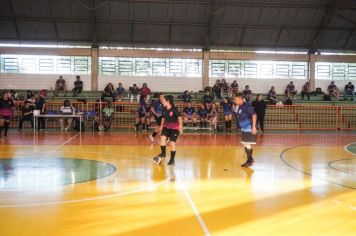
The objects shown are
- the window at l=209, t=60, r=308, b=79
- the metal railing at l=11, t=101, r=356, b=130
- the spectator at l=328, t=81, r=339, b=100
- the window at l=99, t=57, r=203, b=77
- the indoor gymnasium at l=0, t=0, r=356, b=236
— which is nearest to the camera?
the indoor gymnasium at l=0, t=0, r=356, b=236

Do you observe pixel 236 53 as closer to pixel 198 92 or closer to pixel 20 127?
pixel 198 92

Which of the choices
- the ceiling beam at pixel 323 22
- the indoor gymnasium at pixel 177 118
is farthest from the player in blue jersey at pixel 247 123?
the ceiling beam at pixel 323 22

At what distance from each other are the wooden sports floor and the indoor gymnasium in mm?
37

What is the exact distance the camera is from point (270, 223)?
5242 mm

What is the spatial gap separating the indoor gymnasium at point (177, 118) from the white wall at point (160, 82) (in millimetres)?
102

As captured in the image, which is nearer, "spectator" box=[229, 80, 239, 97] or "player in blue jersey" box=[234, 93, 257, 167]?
"player in blue jersey" box=[234, 93, 257, 167]

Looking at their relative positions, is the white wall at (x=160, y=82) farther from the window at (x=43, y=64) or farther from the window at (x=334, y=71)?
the window at (x=334, y=71)

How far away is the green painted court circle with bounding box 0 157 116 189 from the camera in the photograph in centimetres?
758

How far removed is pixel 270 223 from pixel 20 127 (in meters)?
17.6

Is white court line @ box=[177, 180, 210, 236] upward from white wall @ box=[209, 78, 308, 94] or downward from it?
downward

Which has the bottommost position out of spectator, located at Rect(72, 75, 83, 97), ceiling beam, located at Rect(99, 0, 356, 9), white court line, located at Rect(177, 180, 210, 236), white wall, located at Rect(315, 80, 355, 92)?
white court line, located at Rect(177, 180, 210, 236)

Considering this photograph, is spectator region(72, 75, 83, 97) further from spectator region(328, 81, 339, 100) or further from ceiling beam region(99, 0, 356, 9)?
spectator region(328, 81, 339, 100)

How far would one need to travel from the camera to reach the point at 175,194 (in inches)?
267

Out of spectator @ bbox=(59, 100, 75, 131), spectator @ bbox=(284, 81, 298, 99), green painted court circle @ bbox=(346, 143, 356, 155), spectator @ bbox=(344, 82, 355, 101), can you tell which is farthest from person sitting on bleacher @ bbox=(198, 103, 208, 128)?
spectator @ bbox=(344, 82, 355, 101)
